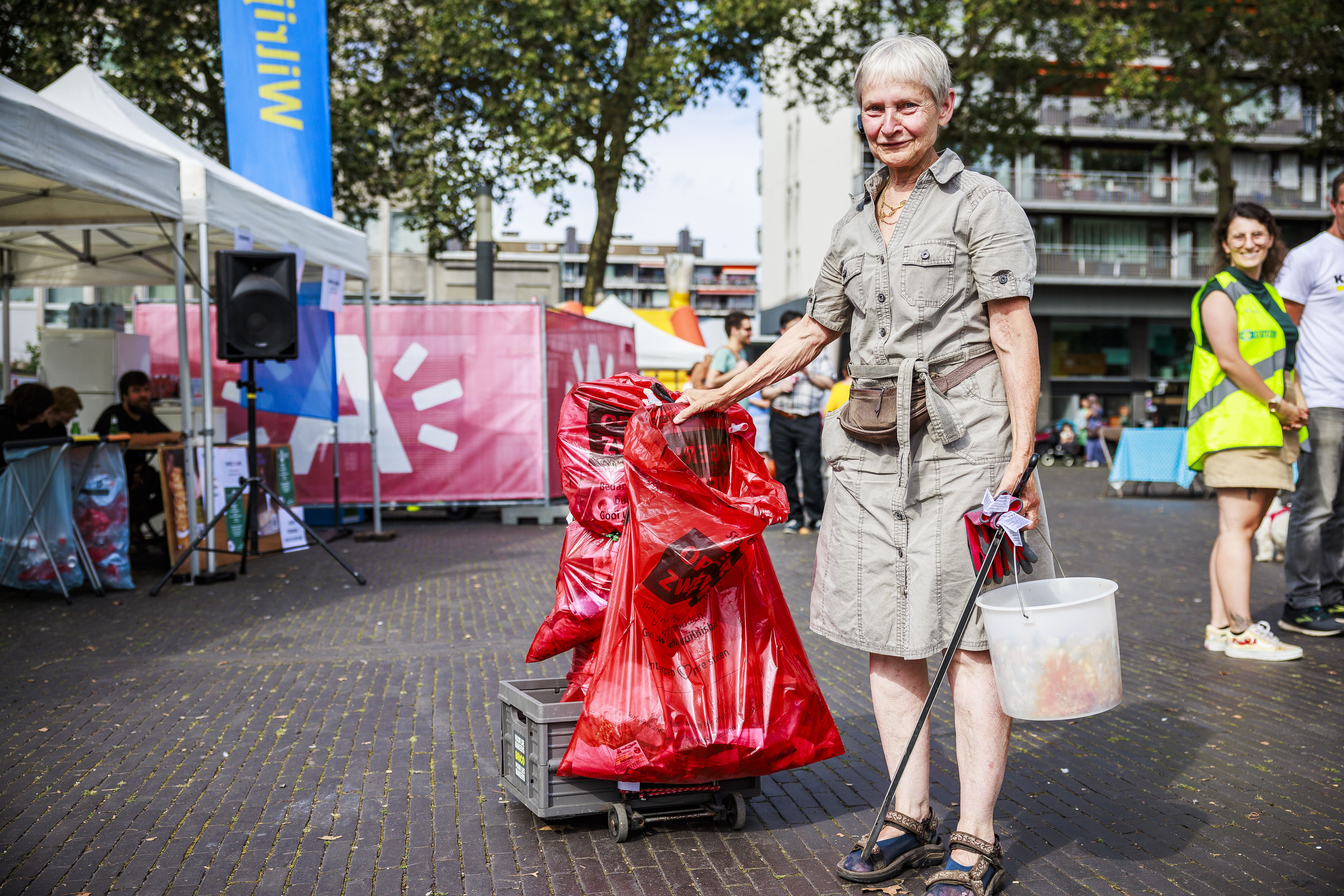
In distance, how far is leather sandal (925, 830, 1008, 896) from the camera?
2785mm

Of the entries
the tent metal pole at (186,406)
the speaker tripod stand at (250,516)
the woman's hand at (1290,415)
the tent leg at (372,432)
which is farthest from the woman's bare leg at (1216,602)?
the tent leg at (372,432)

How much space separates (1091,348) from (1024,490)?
4839 cm

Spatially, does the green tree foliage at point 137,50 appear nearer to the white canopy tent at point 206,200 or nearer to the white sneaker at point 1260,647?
the white canopy tent at point 206,200

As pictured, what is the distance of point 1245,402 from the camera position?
5.43m

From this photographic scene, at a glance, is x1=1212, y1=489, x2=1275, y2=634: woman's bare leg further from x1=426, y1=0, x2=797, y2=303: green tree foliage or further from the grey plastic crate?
x1=426, y1=0, x2=797, y2=303: green tree foliage

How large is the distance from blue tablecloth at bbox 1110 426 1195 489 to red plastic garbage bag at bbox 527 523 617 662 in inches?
542

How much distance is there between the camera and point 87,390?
1279 centimetres

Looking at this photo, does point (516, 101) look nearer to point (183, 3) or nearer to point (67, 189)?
point (183, 3)

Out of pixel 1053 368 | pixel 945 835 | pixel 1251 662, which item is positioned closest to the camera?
pixel 945 835

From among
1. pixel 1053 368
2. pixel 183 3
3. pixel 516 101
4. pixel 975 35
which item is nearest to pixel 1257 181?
pixel 1053 368

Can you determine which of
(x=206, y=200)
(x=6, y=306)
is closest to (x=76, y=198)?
(x=206, y=200)

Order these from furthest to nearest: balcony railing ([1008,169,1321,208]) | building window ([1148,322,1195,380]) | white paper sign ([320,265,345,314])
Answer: balcony railing ([1008,169,1321,208])
building window ([1148,322,1195,380])
white paper sign ([320,265,345,314])

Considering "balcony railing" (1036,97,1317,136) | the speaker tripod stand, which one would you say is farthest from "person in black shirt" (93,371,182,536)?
"balcony railing" (1036,97,1317,136)

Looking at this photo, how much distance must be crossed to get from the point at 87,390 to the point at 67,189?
209 inches
